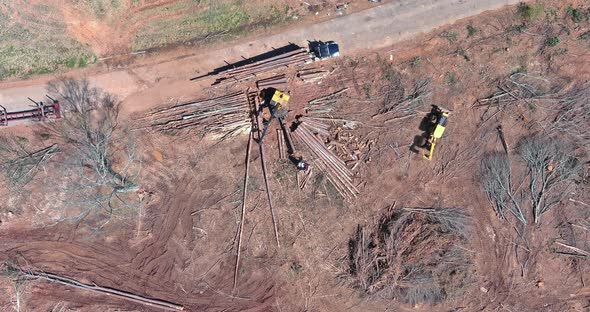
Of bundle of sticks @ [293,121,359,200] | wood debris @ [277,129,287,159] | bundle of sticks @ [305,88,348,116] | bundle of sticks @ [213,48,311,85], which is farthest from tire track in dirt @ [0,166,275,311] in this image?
bundle of sticks @ [305,88,348,116]

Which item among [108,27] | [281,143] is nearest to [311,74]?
[281,143]

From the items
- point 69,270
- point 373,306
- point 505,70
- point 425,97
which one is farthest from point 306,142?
point 69,270

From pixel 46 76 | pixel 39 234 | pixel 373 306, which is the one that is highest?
pixel 46 76

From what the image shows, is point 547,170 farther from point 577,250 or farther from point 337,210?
point 337,210

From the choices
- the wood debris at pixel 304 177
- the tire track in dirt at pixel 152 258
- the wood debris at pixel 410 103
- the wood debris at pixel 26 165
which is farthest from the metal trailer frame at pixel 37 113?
the wood debris at pixel 410 103

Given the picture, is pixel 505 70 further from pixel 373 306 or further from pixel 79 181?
pixel 79 181

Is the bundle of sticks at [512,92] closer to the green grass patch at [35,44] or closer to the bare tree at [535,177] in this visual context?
the bare tree at [535,177]
